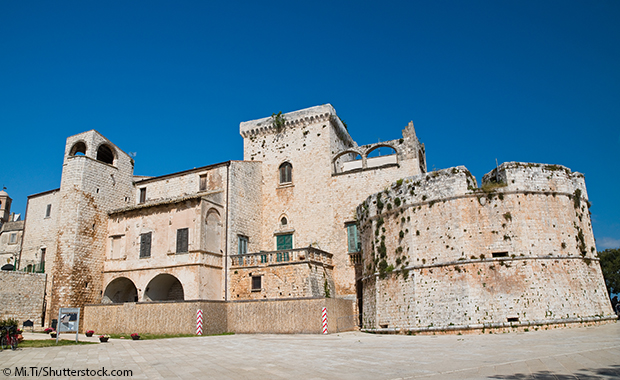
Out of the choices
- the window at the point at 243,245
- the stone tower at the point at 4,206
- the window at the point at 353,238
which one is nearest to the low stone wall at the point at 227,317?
the window at the point at 353,238

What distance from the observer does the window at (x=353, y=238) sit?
29.6 meters

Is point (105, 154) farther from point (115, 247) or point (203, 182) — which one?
point (203, 182)

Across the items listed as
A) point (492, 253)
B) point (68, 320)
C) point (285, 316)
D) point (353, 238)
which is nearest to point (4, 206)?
point (68, 320)

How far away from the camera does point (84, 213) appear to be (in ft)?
100

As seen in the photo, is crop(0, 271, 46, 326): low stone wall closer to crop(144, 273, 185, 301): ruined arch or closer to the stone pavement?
crop(144, 273, 185, 301): ruined arch

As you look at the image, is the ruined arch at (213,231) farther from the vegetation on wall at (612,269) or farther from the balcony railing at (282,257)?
the vegetation on wall at (612,269)

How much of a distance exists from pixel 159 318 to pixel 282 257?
7.76 m

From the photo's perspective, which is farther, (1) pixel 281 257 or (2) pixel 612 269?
(2) pixel 612 269

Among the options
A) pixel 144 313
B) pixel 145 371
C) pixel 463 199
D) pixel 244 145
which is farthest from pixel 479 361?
pixel 244 145

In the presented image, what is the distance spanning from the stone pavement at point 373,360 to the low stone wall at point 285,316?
710 cm

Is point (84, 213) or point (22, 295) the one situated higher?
point (84, 213)

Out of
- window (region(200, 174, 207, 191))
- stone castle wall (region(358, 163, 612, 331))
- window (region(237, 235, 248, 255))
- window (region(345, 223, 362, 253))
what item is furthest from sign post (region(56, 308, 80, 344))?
window (region(345, 223, 362, 253))

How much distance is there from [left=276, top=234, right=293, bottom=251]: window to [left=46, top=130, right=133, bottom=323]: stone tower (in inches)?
483

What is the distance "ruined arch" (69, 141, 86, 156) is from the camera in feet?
108
